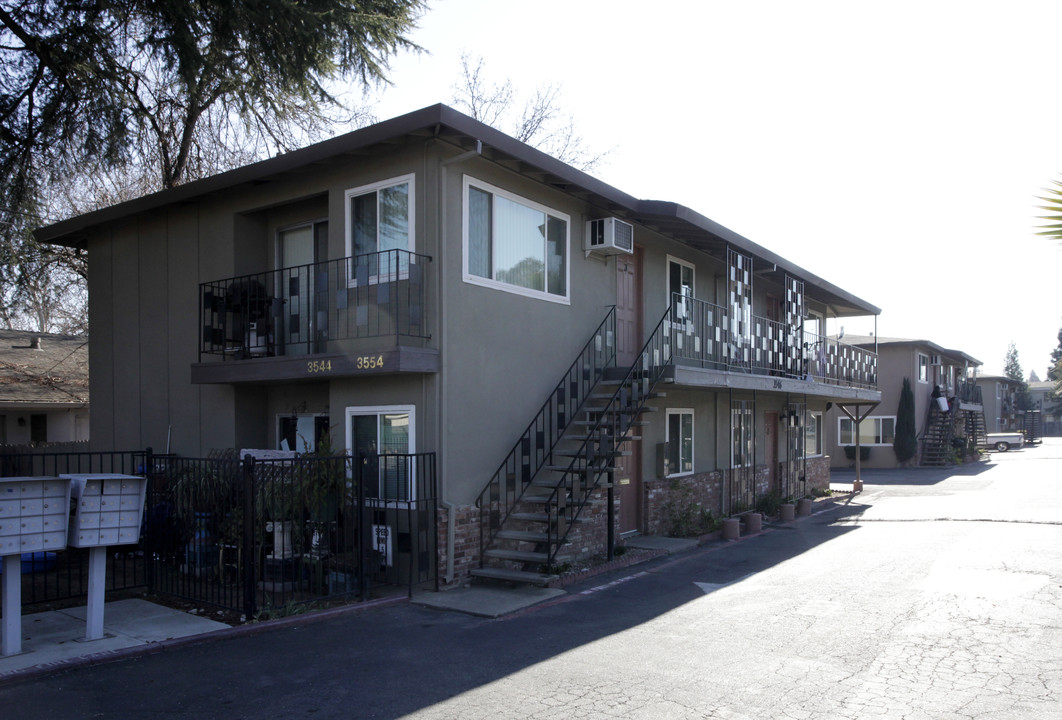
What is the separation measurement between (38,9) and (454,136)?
826cm

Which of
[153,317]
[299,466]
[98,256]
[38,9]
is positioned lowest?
[299,466]

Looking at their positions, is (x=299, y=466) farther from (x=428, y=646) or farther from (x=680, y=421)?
(x=680, y=421)

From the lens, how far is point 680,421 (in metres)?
15.2

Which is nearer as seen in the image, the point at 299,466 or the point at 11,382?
the point at 299,466

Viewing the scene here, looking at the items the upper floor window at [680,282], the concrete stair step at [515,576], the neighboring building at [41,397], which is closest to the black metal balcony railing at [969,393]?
the upper floor window at [680,282]

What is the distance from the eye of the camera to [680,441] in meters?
15.2

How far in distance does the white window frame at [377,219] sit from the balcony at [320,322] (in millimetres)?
33

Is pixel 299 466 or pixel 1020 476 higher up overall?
pixel 299 466

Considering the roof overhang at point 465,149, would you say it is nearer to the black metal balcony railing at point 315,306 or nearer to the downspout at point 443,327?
the downspout at point 443,327

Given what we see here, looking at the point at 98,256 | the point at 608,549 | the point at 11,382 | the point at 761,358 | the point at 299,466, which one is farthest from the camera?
the point at 11,382

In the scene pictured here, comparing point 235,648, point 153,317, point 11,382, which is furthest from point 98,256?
point 235,648

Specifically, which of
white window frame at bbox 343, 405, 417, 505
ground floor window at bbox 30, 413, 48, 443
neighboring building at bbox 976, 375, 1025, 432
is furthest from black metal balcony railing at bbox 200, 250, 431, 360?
neighboring building at bbox 976, 375, 1025, 432

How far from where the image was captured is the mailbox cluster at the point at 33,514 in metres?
6.84

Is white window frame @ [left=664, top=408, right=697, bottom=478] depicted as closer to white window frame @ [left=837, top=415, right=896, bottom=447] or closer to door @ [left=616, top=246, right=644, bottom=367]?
door @ [left=616, top=246, right=644, bottom=367]
